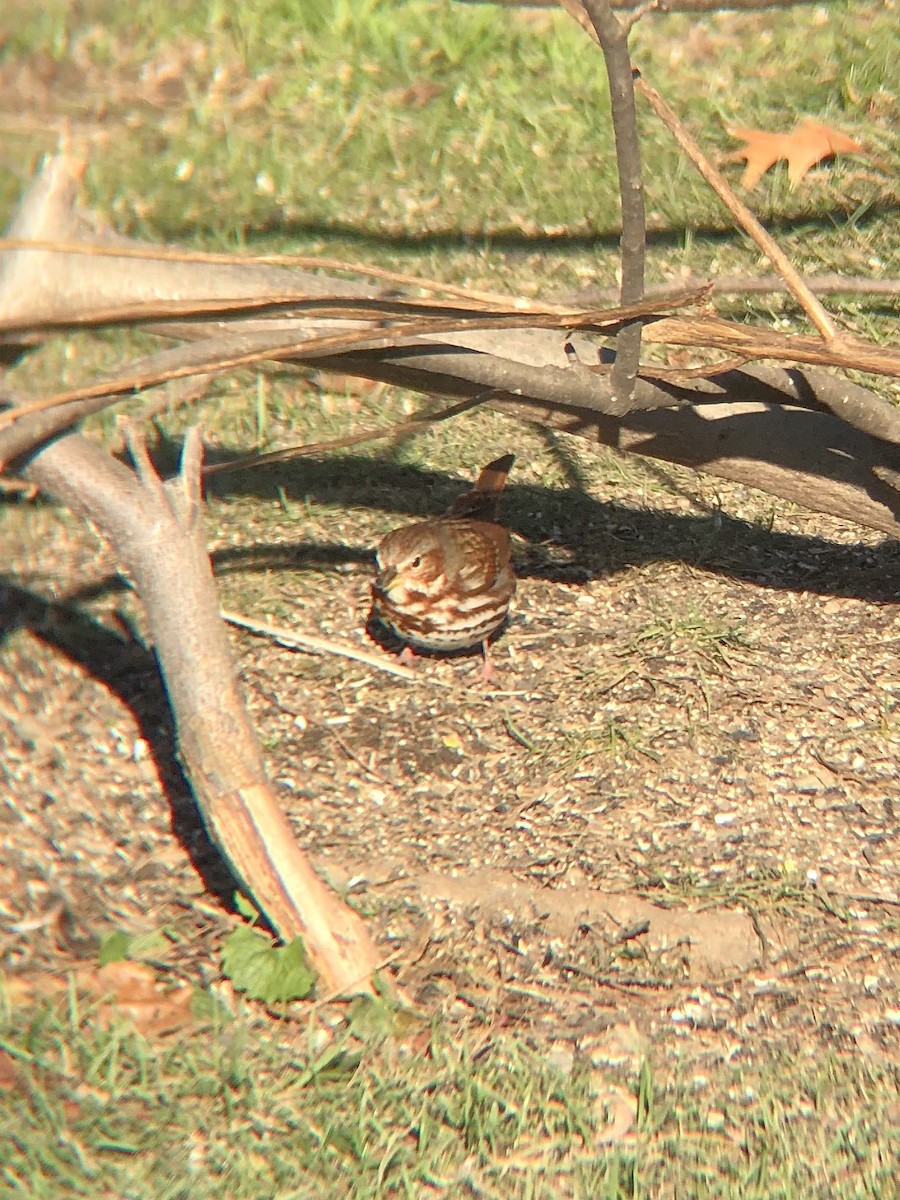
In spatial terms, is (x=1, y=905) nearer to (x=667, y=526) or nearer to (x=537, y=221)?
(x=667, y=526)

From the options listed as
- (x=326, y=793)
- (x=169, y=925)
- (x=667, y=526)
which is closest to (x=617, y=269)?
(x=667, y=526)

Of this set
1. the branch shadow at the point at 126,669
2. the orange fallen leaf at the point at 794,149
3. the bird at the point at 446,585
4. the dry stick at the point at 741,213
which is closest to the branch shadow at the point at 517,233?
the orange fallen leaf at the point at 794,149

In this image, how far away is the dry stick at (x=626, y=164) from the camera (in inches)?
110

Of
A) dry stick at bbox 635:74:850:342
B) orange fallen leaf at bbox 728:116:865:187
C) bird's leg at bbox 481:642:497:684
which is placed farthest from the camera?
orange fallen leaf at bbox 728:116:865:187

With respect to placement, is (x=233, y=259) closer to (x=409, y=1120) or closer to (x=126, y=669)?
(x=126, y=669)

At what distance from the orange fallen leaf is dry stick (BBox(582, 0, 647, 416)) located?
2.69 meters

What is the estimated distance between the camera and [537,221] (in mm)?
5637

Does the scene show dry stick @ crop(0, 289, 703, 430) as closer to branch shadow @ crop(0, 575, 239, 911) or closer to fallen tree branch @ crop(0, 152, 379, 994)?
fallen tree branch @ crop(0, 152, 379, 994)

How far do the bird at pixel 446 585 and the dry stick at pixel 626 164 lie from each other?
0.86 metres

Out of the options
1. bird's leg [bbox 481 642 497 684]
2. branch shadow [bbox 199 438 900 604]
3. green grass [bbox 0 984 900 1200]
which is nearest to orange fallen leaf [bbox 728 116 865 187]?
branch shadow [bbox 199 438 900 604]

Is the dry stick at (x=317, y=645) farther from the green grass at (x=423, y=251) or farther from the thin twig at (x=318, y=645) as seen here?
the green grass at (x=423, y=251)

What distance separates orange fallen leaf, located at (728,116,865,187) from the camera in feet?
18.4

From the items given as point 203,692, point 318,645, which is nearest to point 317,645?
point 318,645

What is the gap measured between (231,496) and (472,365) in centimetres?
155
